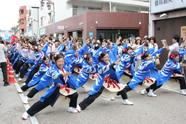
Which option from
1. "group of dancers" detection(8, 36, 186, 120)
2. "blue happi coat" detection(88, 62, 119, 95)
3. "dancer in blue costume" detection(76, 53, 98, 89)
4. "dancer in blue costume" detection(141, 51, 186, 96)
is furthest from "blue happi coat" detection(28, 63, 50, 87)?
"dancer in blue costume" detection(141, 51, 186, 96)

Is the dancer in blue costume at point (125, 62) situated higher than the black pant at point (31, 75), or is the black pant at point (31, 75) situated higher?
the dancer in blue costume at point (125, 62)

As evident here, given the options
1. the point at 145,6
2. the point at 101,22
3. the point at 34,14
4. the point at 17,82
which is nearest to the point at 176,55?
the point at 17,82

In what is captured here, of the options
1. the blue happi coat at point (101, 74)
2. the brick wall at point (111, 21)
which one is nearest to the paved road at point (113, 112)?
the blue happi coat at point (101, 74)

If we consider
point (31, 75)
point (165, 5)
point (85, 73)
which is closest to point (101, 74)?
point (85, 73)

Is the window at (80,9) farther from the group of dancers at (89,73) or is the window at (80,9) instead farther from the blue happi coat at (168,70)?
the blue happi coat at (168,70)

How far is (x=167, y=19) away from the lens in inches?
430

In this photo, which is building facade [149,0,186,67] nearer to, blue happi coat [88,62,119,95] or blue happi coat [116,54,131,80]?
blue happi coat [116,54,131,80]

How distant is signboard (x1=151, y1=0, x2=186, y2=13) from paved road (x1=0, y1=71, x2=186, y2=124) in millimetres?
5321

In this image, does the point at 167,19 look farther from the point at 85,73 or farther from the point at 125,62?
the point at 85,73

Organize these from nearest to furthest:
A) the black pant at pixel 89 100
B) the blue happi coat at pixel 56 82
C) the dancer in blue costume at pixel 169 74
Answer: the blue happi coat at pixel 56 82 < the black pant at pixel 89 100 < the dancer in blue costume at pixel 169 74

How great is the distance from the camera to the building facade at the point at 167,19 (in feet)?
32.4

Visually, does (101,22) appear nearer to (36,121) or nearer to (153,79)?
(153,79)

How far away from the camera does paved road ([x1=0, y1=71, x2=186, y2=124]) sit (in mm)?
4266

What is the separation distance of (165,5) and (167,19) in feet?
2.49
